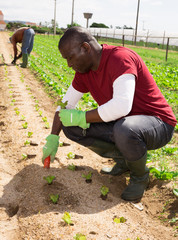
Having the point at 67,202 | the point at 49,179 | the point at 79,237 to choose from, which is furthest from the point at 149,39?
the point at 79,237

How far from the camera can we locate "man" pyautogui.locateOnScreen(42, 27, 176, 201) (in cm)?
242

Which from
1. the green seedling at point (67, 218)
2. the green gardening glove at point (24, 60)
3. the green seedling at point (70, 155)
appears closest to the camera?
the green seedling at point (67, 218)

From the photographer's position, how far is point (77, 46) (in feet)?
8.14

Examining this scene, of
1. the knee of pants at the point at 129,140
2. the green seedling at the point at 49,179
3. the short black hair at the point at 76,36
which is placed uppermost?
the short black hair at the point at 76,36

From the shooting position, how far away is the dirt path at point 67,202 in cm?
224

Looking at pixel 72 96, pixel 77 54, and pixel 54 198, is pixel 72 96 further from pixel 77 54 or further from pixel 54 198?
A: pixel 54 198

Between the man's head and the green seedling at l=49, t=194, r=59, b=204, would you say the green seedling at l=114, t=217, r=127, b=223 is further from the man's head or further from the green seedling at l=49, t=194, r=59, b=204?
the man's head

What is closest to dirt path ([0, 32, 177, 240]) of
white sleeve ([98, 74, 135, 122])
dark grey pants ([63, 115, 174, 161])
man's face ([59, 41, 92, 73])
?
dark grey pants ([63, 115, 174, 161])

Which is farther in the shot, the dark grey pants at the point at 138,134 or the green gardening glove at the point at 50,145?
the green gardening glove at the point at 50,145

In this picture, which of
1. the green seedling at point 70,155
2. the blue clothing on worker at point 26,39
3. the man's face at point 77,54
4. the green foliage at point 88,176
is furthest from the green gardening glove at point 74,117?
the blue clothing on worker at point 26,39

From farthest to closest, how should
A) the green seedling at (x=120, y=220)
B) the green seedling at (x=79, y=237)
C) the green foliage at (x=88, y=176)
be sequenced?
the green foliage at (x=88, y=176)
the green seedling at (x=120, y=220)
the green seedling at (x=79, y=237)

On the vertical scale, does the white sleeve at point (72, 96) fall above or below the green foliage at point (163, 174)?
above

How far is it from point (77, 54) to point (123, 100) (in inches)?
22.8

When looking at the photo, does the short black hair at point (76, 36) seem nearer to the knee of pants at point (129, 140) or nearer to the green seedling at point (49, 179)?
the knee of pants at point (129, 140)
